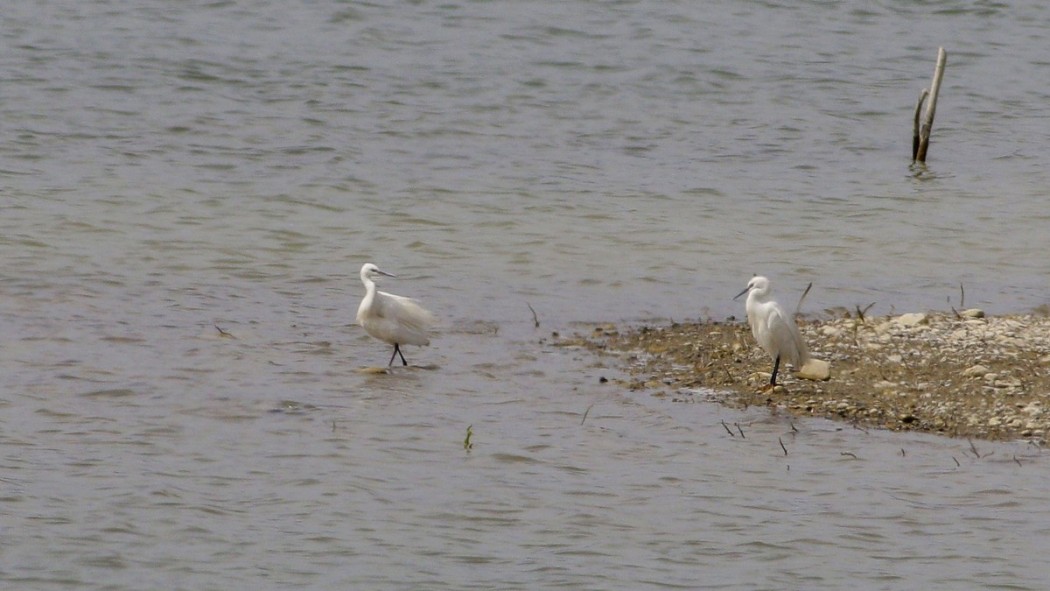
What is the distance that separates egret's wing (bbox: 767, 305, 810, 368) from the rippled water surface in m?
0.61

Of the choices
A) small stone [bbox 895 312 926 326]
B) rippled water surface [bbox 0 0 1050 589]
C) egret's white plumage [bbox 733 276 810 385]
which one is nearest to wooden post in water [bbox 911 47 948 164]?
rippled water surface [bbox 0 0 1050 589]

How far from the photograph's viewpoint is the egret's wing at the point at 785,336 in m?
10.4

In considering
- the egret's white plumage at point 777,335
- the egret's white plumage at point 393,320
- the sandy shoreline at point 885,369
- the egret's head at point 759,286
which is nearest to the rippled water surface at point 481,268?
Result: the egret's white plumage at point 393,320

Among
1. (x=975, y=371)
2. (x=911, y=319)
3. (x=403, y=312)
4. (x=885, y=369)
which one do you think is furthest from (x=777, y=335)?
(x=403, y=312)

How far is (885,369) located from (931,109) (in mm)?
9592

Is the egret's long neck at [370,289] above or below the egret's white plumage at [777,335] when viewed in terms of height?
below

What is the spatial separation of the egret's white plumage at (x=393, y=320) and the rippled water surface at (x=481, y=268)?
0.76ft

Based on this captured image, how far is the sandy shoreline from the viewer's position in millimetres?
9773

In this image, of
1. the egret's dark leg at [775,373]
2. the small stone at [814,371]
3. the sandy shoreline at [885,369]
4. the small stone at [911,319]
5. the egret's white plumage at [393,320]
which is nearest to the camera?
the sandy shoreline at [885,369]

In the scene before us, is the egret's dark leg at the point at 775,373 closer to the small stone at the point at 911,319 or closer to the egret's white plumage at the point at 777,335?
the egret's white plumage at the point at 777,335

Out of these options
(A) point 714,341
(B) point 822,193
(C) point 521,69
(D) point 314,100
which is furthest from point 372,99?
(A) point 714,341

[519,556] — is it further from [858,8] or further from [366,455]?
[858,8]

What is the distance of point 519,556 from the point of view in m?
7.72

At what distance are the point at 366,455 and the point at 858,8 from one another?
22259mm
